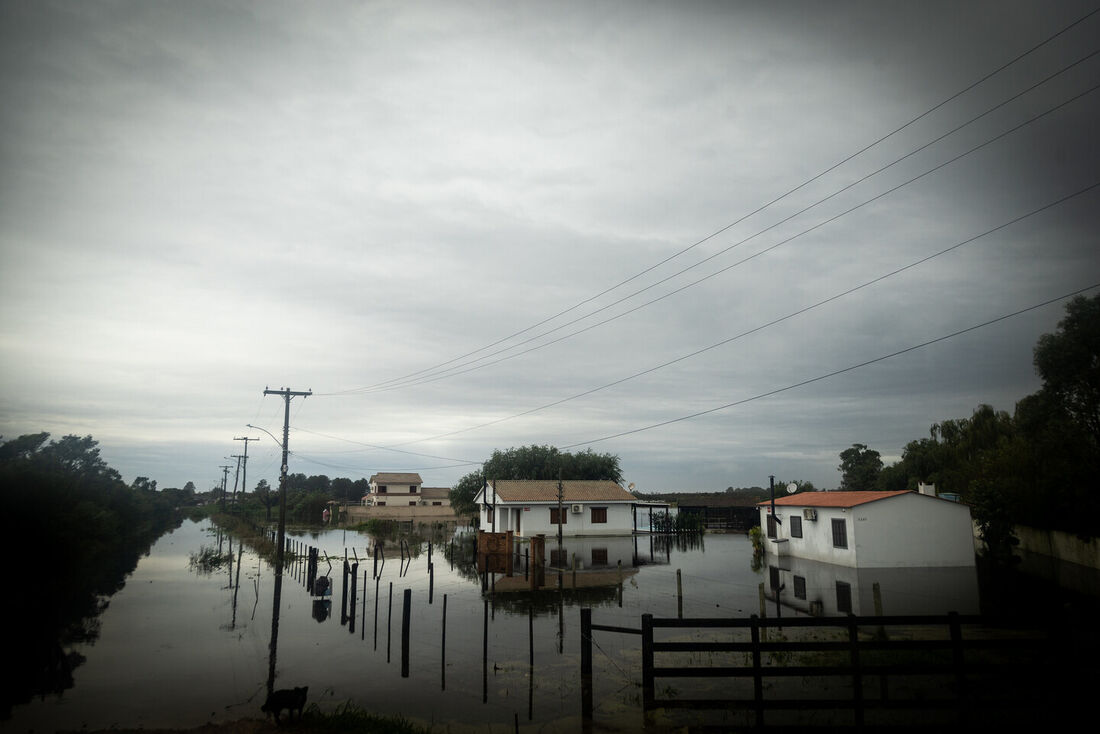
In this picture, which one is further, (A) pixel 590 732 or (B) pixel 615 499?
(B) pixel 615 499

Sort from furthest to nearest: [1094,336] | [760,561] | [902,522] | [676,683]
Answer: [1094,336] < [760,561] < [902,522] < [676,683]

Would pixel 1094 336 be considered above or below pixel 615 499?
above

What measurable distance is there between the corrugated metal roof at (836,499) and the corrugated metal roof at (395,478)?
76.3m

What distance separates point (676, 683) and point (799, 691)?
2.43 m

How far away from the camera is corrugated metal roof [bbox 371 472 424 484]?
4122 inches

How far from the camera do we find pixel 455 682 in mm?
13695

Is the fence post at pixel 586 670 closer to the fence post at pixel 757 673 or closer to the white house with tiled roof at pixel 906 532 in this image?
the fence post at pixel 757 673

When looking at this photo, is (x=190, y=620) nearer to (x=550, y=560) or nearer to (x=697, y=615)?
(x=697, y=615)

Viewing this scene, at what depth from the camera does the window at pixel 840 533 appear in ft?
106

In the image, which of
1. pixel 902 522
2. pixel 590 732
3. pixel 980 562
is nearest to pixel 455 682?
pixel 590 732

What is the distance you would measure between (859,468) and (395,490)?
74125 millimetres

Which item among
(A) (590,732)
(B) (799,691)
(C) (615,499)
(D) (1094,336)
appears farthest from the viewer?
(C) (615,499)

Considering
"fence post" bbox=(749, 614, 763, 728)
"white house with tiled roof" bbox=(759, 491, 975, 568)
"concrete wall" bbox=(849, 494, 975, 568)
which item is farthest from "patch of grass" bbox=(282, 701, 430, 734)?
"concrete wall" bbox=(849, 494, 975, 568)

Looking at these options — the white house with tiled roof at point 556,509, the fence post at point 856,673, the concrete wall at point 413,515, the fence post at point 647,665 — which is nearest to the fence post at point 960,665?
the fence post at point 856,673
